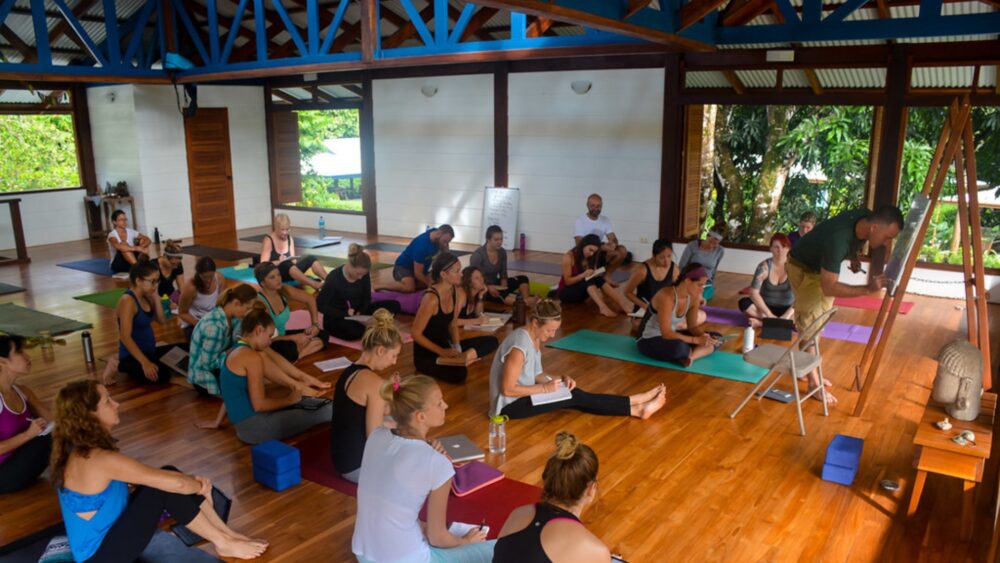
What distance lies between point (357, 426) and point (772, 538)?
6.87 ft

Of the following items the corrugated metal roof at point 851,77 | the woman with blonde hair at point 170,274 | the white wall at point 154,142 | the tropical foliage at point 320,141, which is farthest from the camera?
the tropical foliage at point 320,141

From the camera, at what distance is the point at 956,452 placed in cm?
360

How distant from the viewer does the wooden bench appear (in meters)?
3.56

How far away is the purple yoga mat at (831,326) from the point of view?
22.7 feet

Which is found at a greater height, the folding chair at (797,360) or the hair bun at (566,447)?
the hair bun at (566,447)

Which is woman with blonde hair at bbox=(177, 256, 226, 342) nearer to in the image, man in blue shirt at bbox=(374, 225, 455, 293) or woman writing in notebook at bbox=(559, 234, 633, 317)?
man in blue shirt at bbox=(374, 225, 455, 293)

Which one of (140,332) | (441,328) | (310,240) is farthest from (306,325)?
(310,240)

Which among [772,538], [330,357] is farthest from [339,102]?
[772,538]

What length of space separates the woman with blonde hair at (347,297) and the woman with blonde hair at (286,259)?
76 centimetres

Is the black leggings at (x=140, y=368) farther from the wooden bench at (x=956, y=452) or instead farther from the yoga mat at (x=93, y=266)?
the wooden bench at (x=956, y=452)

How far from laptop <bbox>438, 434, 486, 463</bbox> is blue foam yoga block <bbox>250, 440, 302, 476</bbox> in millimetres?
854

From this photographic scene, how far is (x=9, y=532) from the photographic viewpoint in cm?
370

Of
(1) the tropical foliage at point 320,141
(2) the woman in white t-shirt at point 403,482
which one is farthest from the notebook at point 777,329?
(1) the tropical foliage at point 320,141

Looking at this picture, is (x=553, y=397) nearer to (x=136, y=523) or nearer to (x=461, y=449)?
(x=461, y=449)
